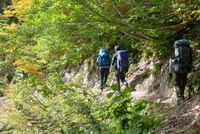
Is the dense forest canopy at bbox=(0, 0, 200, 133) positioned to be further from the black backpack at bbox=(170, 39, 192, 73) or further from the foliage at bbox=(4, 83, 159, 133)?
the black backpack at bbox=(170, 39, 192, 73)

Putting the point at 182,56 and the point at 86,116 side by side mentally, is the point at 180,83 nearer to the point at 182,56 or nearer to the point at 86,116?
the point at 182,56

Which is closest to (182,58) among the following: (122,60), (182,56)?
(182,56)

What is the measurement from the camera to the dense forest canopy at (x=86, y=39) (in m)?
4.61

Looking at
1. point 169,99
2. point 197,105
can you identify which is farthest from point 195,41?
point 197,105

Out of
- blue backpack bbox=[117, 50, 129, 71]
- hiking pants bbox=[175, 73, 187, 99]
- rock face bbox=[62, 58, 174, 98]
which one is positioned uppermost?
blue backpack bbox=[117, 50, 129, 71]

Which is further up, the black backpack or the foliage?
the black backpack

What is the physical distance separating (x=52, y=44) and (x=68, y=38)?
768mm

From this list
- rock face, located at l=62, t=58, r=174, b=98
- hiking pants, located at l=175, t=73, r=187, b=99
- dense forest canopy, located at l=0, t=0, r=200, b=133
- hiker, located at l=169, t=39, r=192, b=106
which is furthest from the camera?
rock face, located at l=62, t=58, r=174, b=98

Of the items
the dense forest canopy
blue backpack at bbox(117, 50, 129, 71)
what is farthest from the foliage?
blue backpack at bbox(117, 50, 129, 71)

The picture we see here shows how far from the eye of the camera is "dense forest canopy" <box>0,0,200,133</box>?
15.1 feet

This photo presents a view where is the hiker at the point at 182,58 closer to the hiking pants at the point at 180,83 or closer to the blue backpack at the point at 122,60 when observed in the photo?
the hiking pants at the point at 180,83

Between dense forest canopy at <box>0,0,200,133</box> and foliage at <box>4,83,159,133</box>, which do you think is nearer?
foliage at <box>4,83,159,133</box>

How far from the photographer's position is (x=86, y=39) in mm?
13234

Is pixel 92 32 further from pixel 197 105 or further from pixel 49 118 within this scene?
pixel 49 118
